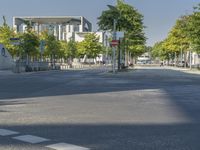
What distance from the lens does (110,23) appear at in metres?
53.2

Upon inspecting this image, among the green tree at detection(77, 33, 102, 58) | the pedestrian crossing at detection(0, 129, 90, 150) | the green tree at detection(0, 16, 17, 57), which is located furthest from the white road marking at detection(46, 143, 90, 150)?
the green tree at detection(77, 33, 102, 58)

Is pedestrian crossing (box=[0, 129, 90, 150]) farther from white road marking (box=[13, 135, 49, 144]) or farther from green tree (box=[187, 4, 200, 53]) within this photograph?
green tree (box=[187, 4, 200, 53])

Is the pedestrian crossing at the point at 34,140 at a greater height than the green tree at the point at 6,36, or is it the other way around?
the green tree at the point at 6,36

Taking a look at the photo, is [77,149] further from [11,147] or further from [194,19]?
[194,19]

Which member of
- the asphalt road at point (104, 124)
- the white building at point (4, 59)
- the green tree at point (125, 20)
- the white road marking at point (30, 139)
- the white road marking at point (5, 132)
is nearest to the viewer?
the asphalt road at point (104, 124)

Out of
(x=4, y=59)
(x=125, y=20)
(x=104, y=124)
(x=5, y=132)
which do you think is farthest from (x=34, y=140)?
(x=4, y=59)

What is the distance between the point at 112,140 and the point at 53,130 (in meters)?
1.71

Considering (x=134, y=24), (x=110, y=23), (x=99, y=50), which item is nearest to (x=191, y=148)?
(x=110, y=23)

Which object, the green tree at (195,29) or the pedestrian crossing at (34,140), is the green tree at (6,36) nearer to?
the green tree at (195,29)

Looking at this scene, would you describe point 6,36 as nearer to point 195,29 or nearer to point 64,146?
point 195,29

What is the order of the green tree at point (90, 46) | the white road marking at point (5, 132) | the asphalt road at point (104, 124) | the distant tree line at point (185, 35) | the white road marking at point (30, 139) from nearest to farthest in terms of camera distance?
the asphalt road at point (104, 124)
the white road marking at point (30, 139)
the white road marking at point (5, 132)
the distant tree line at point (185, 35)
the green tree at point (90, 46)

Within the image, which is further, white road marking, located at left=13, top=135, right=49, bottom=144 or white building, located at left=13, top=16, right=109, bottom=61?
white building, located at left=13, top=16, right=109, bottom=61

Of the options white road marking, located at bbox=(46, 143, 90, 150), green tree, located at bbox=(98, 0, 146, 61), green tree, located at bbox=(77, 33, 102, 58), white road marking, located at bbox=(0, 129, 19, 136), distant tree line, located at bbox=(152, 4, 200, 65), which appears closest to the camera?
white road marking, located at bbox=(46, 143, 90, 150)

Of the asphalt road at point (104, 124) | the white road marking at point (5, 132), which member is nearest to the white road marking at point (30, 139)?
the asphalt road at point (104, 124)
